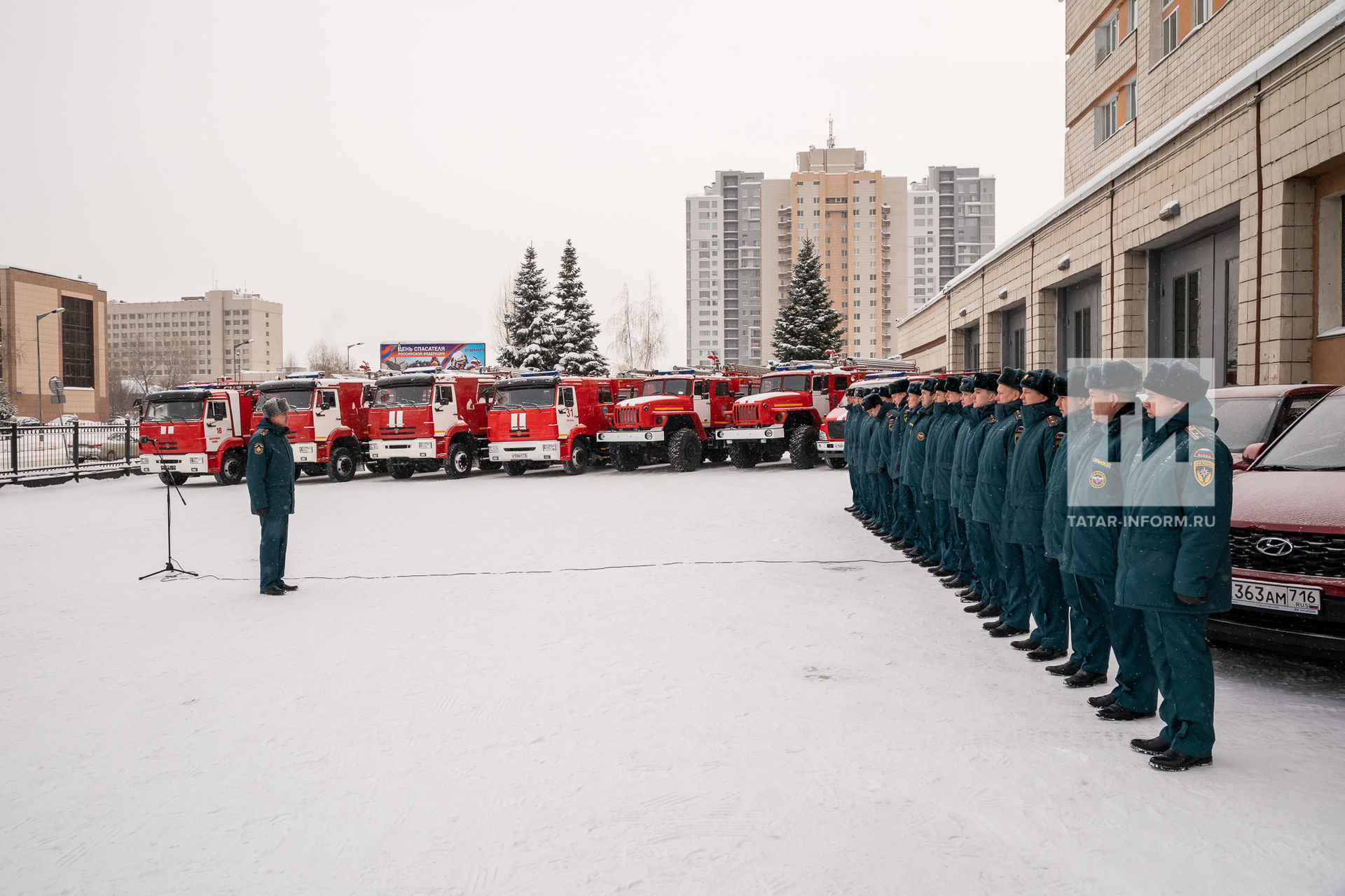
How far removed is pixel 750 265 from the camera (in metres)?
143

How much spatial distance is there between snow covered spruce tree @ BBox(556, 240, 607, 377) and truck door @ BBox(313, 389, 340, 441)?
82.1 ft

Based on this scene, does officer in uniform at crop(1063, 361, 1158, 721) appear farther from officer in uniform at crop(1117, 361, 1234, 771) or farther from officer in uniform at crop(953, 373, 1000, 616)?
officer in uniform at crop(953, 373, 1000, 616)

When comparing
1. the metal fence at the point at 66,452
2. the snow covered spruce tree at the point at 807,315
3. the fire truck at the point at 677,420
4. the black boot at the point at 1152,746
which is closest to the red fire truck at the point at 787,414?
the fire truck at the point at 677,420

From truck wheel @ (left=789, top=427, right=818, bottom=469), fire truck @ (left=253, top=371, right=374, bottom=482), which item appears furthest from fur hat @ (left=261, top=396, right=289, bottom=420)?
truck wheel @ (left=789, top=427, right=818, bottom=469)

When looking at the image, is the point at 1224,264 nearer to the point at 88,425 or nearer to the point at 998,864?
the point at 998,864

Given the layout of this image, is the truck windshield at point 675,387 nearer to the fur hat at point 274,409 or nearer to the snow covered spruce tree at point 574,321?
the fur hat at point 274,409

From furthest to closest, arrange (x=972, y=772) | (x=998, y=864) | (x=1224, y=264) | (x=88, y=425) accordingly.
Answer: (x=88, y=425) → (x=1224, y=264) → (x=972, y=772) → (x=998, y=864)

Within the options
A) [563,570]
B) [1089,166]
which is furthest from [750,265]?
[563,570]

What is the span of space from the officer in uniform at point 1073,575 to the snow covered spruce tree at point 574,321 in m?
42.7

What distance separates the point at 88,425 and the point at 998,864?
84.0 ft

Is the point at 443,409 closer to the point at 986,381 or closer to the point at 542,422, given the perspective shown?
the point at 542,422

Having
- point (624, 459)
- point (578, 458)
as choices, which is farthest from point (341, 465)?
point (624, 459)

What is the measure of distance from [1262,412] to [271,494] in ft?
27.4

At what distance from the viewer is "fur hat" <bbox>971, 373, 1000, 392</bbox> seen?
7.12 m
